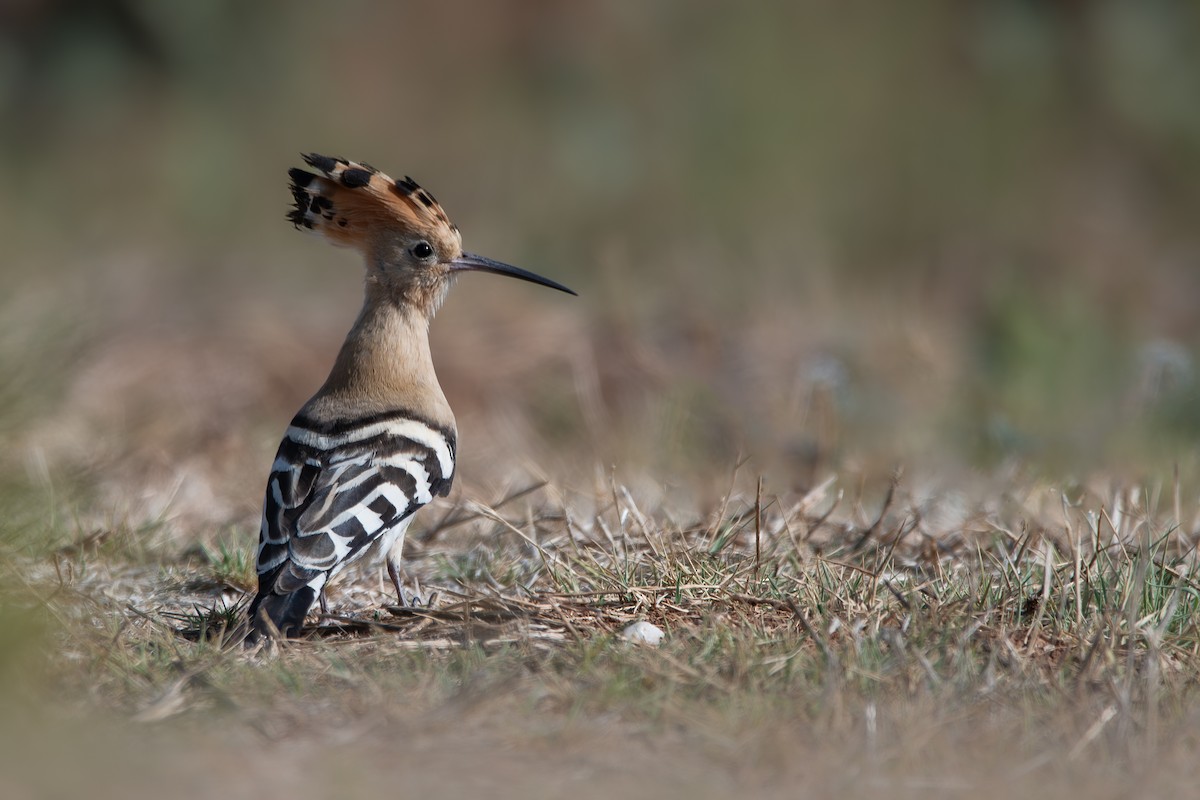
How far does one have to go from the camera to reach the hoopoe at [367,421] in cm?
282

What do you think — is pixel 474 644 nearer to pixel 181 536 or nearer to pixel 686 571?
pixel 686 571

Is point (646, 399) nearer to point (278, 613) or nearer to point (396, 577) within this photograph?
point (396, 577)

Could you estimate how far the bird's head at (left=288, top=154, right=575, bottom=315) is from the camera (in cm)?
357

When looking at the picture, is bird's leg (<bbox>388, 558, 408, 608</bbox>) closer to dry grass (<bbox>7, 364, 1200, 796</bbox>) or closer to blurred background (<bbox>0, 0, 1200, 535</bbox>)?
dry grass (<bbox>7, 364, 1200, 796</bbox>)

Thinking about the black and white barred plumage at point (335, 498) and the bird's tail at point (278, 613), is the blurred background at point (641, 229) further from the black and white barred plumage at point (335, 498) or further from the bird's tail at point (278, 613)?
the bird's tail at point (278, 613)

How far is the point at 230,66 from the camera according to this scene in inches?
343

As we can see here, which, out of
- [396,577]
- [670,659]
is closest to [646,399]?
[396,577]

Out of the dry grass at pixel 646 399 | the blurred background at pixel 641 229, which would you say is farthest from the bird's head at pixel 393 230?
the blurred background at pixel 641 229

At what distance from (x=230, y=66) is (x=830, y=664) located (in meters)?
7.24

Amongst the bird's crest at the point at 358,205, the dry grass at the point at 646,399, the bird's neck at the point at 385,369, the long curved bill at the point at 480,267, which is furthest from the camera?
the long curved bill at the point at 480,267

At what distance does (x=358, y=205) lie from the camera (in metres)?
3.58

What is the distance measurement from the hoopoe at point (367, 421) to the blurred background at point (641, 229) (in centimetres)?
69

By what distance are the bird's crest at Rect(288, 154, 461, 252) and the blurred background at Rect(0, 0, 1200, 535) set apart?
810mm

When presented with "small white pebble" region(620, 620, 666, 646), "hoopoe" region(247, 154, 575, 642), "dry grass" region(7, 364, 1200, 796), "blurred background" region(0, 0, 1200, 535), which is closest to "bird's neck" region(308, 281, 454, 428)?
"hoopoe" region(247, 154, 575, 642)
